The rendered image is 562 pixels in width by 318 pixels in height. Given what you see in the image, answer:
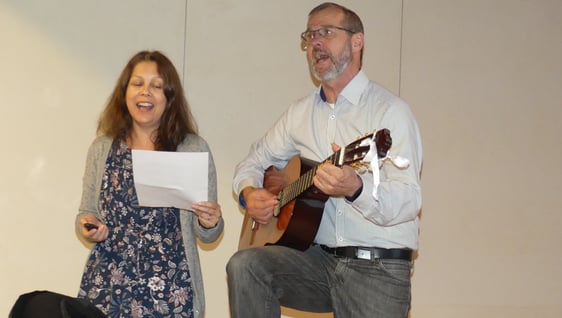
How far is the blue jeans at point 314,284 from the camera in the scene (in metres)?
3.05

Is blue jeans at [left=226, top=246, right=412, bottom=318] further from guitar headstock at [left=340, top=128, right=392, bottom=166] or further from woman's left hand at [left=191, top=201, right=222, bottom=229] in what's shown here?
guitar headstock at [left=340, top=128, right=392, bottom=166]

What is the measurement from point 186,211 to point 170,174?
13.9 inches

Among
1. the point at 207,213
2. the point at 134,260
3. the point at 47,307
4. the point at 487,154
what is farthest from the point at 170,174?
the point at 487,154

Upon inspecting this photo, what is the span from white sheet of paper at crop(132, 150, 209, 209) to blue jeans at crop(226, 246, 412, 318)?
34 cm

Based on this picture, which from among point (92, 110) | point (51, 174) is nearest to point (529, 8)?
point (92, 110)

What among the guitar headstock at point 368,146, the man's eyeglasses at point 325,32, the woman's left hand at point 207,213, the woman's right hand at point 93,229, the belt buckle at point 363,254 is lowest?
the belt buckle at point 363,254

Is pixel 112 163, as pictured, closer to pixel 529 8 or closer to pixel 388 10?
pixel 388 10

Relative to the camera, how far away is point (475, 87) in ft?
15.9

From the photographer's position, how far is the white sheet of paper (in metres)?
3.06

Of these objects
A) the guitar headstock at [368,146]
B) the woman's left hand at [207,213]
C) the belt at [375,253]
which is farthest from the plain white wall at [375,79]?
the guitar headstock at [368,146]

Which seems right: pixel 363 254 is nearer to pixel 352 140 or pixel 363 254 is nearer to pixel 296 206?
pixel 296 206

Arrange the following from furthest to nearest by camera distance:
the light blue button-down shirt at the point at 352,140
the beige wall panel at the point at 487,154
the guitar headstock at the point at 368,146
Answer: the beige wall panel at the point at 487,154 → the light blue button-down shirt at the point at 352,140 → the guitar headstock at the point at 368,146

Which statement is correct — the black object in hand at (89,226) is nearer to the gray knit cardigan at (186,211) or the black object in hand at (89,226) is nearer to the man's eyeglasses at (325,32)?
Result: the gray knit cardigan at (186,211)

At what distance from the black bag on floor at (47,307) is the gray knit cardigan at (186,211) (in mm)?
1314
